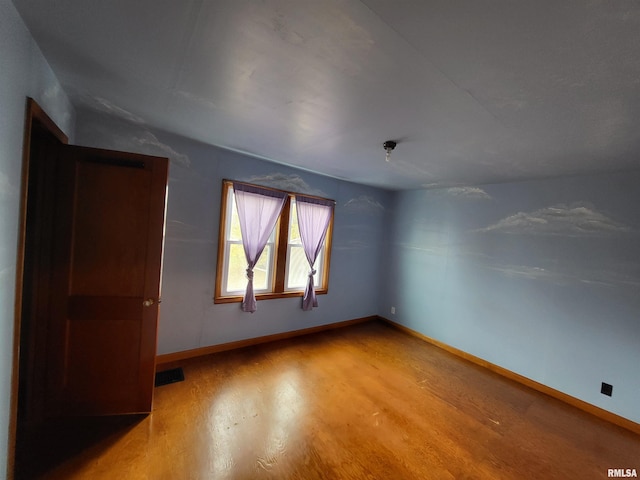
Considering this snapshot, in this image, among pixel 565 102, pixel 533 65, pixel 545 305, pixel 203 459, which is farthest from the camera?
pixel 545 305

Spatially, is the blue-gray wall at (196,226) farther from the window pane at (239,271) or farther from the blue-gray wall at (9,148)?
the blue-gray wall at (9,148)

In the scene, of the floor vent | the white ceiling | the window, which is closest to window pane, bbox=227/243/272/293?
the window

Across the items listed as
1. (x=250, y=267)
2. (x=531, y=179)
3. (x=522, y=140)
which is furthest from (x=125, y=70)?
(x=531, y=179)

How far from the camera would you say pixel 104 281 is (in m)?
1.87

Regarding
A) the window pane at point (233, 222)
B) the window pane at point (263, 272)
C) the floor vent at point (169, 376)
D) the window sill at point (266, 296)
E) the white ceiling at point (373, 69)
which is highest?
the white ceiling at point (373, 69)

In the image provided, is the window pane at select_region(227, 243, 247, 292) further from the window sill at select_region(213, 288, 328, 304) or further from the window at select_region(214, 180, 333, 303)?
the window sill at select_region(213, 288, 328, 304)

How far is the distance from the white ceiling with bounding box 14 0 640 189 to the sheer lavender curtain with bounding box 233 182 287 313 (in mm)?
896

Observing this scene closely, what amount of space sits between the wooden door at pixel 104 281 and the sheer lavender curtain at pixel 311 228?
1.87 metres

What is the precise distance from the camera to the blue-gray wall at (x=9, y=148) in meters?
1.05

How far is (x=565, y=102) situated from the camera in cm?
135

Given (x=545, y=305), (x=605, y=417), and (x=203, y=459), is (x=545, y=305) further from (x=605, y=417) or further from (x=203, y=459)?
(x=203, y=459)

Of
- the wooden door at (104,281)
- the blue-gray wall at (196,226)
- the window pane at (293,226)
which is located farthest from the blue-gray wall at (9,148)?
the window pane at (293,226)

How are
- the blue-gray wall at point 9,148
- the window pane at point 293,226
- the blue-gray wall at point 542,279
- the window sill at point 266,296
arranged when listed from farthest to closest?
the window pane at point 293,226 → the window sill at point 266,296 → the blue-gray wall at point 542,279 → the blue-gray wall at point 9,148

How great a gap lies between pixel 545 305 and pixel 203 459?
359 cm
